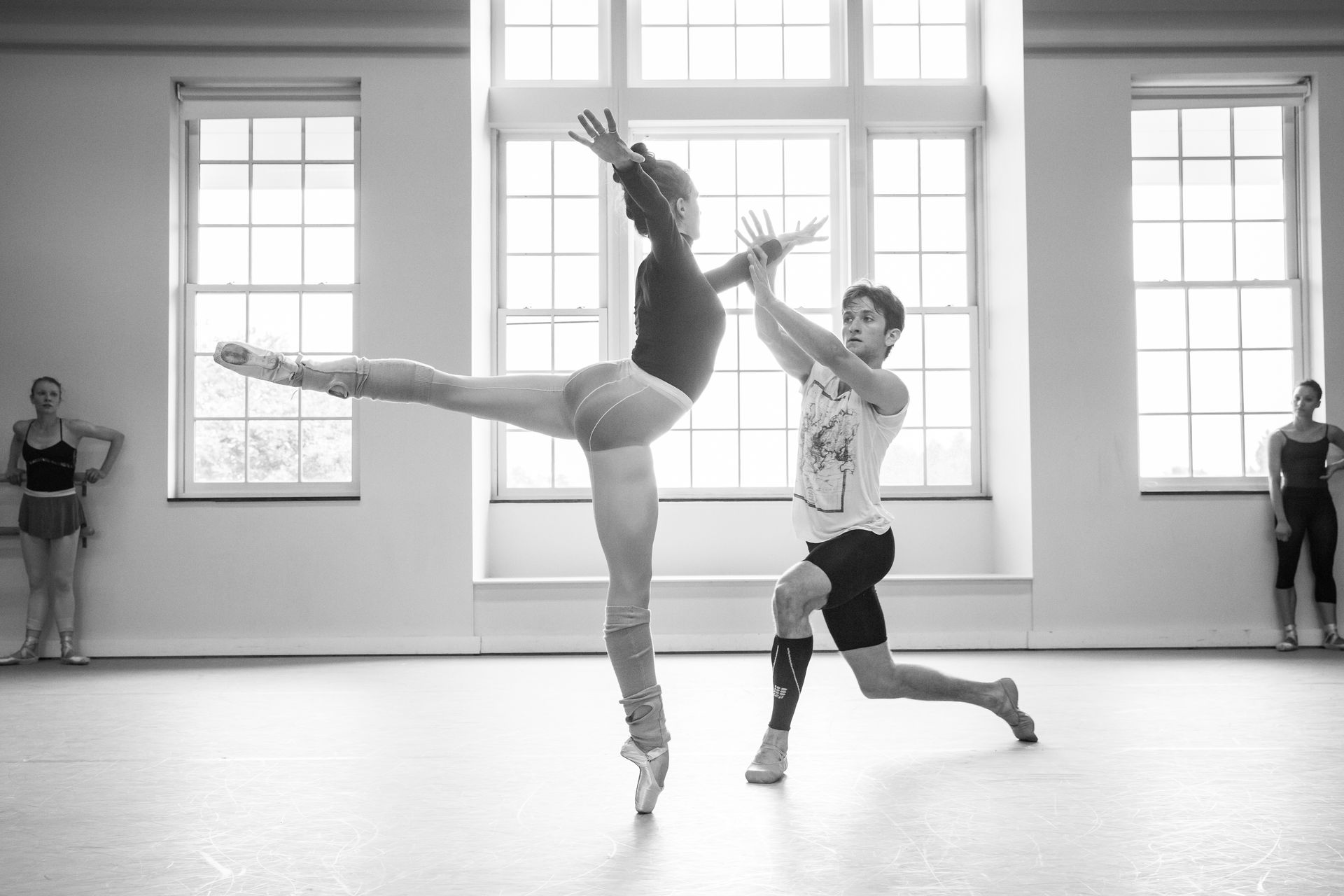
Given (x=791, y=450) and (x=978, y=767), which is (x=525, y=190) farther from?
(x=978, y=767)

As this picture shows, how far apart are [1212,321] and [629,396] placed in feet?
18.4

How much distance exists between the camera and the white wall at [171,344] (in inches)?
255

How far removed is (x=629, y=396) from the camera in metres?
2.62

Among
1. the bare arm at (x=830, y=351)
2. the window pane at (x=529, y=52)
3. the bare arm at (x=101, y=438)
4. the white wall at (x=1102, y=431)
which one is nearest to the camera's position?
the bare arm at (x=830, y=351)

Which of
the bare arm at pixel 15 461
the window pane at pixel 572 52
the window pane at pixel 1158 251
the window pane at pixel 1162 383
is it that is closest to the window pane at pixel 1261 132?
the window pane at pixel 1158 251

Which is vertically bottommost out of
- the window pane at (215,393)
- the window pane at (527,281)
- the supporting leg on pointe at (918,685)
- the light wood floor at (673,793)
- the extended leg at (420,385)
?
the light wood floor at (673,793)

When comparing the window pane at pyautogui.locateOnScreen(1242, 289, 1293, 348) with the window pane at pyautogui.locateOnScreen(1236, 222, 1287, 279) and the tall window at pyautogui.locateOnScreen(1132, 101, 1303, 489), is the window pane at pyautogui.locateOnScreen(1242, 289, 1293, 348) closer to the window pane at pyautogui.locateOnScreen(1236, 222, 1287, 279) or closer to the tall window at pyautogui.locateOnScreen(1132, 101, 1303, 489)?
the tall window at pyautogui.locateOnScreen(1132, 101, 1303, 489)

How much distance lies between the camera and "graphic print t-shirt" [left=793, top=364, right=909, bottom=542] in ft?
10.3

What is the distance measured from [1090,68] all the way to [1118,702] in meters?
4.03

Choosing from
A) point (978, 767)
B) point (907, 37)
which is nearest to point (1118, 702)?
point (978, 767)

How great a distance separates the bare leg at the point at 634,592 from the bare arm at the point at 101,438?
467cm

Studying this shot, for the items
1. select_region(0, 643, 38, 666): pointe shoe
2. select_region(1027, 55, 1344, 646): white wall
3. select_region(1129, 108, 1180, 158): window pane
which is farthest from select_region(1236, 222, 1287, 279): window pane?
select_region(0, 643, 38, 666): pointe shoe

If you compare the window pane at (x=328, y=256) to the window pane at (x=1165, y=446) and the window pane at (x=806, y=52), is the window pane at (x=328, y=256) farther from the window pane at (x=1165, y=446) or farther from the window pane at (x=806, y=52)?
the window pane at (x=1165, y=446)

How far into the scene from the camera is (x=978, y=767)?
3172 mm
